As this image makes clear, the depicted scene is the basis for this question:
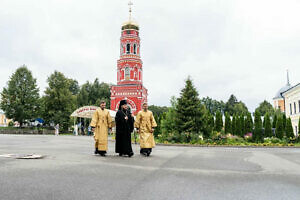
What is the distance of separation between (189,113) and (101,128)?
1246cm

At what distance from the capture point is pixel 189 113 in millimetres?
20766

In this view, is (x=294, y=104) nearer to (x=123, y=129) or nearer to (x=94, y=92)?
(x=123, y=129)

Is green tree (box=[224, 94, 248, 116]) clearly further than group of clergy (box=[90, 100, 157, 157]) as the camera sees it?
Yes

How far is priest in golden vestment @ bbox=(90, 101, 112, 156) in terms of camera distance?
899 cm

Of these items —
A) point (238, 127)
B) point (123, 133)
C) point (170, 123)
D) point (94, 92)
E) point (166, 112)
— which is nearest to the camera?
point (123, 133)

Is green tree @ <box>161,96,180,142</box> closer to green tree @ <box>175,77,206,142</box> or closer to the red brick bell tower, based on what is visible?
green tree @ <box>175,77,206,142</box>

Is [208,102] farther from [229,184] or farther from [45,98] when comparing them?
[229,184]

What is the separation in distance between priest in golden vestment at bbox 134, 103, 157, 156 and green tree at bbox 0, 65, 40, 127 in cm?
3990

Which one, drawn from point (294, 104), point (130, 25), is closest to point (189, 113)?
point (294, 104)

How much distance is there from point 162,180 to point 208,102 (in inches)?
3943

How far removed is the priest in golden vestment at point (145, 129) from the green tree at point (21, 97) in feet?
131

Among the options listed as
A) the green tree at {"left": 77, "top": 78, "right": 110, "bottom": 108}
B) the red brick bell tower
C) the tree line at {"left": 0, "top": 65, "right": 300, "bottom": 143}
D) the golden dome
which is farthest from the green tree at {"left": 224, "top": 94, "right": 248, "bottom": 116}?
the golden dome

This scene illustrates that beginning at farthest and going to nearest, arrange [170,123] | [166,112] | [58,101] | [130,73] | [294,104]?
[130,73] → [58,101] → [294,104] → [166,112] → [170,123]

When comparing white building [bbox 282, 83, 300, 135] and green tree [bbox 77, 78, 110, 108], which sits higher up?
green tree [bbox 77, 78, 110, 108]
